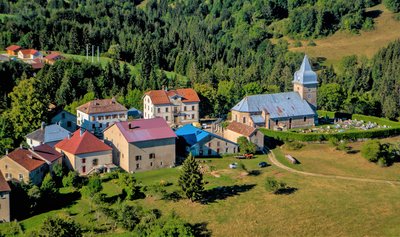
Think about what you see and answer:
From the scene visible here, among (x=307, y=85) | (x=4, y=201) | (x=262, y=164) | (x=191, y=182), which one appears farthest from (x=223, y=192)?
(x=307, y=85)

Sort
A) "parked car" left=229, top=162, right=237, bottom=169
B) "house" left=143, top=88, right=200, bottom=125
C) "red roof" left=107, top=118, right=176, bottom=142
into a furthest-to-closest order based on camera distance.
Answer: "house" left=143, top=88, right=200, bottom=125 < "parked car" left=229, top=162, right=237, bottom=169 < "red roof" left=107, top=118, right=176, bottom=142

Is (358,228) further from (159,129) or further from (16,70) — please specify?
(16,70)

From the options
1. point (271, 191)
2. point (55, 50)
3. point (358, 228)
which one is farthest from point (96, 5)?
point (358, 228)

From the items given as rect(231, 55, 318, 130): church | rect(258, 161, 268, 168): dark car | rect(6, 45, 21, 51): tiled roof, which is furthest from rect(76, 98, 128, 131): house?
rect(6, 45, 21, 51): tiled roof

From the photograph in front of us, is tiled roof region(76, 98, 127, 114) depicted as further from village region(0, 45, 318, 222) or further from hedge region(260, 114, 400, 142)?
hedge region(260, 114, 400, 142)

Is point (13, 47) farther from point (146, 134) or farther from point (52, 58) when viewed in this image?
point (146, 134)
